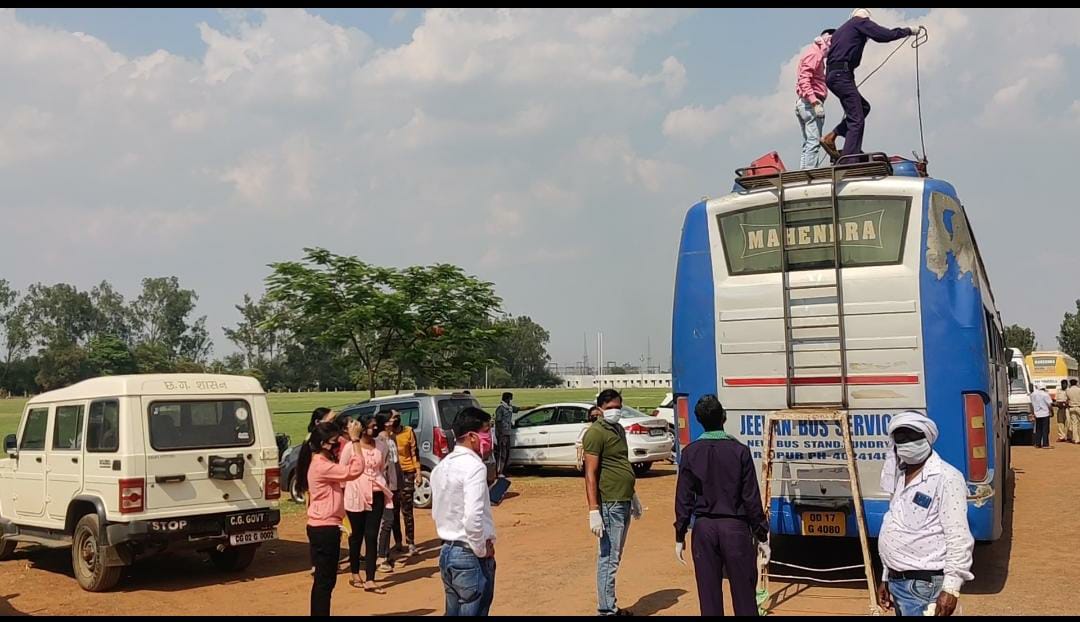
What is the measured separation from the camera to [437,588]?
29.9 ft

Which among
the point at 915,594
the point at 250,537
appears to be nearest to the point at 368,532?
the point at 250,537

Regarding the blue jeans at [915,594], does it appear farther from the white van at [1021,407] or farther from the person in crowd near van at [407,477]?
the white van at [1021,407]

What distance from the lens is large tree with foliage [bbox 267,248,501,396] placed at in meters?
22.1

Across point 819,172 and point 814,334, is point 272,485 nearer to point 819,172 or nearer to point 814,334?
point 814,334

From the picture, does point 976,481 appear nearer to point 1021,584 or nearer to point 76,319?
point 1021,584

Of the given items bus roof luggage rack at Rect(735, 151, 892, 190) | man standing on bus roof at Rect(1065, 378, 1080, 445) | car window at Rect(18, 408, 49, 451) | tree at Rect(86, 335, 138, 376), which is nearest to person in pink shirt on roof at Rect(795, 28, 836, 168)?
bus roof luggage rack at Rect(735, 151, 892, 190)

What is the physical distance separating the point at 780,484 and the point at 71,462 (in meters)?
7.07

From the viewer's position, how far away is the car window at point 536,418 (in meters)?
19.5

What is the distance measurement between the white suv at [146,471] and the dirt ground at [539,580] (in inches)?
17.4

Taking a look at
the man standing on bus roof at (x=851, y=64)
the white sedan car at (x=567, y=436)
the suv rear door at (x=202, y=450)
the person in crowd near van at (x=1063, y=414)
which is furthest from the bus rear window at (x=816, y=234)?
the person in crowd near van at (x=1063, y=414)

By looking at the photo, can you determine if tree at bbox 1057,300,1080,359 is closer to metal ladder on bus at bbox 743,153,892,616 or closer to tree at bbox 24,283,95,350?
metal ladder on bus at bbox 743,153,892,616

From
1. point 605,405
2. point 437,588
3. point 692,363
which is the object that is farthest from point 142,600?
point 692,363

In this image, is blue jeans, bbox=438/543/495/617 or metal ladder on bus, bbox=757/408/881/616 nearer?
blue jeans, bbox=438/543/495/617

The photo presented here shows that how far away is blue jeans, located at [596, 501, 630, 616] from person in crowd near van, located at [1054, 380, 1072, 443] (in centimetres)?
2332
